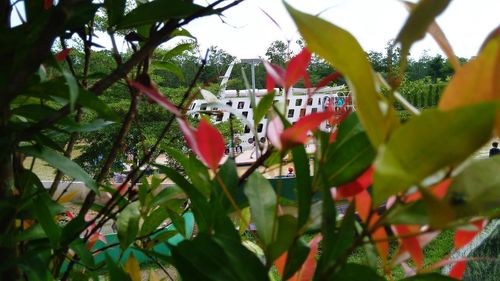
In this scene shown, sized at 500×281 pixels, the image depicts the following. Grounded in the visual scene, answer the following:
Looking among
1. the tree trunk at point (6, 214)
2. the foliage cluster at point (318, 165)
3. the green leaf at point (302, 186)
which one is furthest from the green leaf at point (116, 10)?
the green leaf at point (302, 186)

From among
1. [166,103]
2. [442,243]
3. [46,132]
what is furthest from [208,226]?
[442,243]

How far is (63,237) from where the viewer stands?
367mm

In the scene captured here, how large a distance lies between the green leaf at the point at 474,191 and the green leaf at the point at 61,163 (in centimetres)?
27

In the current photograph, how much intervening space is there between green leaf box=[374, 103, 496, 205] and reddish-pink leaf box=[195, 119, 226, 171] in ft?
0.35

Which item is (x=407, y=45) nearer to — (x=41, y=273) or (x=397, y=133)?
(x=397, y=133)

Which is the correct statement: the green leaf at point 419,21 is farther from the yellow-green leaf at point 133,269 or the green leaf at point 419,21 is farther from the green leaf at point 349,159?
the yellow-green leaf at point 133,269

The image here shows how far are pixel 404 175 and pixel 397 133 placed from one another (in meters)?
0.01

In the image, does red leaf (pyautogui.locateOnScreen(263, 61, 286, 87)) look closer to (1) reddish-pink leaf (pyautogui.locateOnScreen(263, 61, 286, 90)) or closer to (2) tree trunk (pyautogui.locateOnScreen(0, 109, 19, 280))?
(1) reddish-pink leaf (pyautogui.locateOnScreen(263, 61, 286, 90))

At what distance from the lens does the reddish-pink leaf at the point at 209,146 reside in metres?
0.24

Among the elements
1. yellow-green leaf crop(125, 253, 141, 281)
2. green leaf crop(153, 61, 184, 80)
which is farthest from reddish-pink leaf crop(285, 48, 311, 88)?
green leaf crop(153, 61, 184, 80)

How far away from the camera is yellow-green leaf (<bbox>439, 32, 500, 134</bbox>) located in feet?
0.55

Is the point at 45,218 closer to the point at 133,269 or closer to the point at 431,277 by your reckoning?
the point at 133,269

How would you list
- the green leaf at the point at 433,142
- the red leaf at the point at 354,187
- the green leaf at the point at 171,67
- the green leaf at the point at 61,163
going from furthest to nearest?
the green leaf at the point at 171,67
the green leaf at the point at 61,163
the red leaf at the point at 354,187
the green leaf at the point at 433,142

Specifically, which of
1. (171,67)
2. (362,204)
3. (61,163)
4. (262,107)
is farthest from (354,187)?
(171,67)
